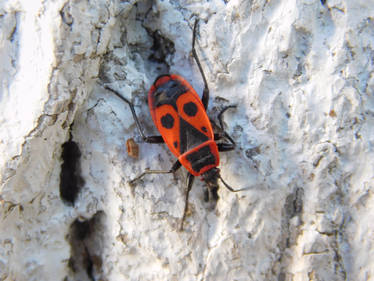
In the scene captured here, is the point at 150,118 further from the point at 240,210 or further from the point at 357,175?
the point at 357,175

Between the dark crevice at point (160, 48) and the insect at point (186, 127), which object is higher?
the dark crevice at point (160, 48)

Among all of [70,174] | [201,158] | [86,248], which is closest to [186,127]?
[201,158]

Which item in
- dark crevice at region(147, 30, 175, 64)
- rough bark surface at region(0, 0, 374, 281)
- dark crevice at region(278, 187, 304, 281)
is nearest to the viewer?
rough bark surface at region(0, 0, 374, 281)

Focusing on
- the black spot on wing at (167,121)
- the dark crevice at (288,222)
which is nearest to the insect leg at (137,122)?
the black spot on wing at (167,121)

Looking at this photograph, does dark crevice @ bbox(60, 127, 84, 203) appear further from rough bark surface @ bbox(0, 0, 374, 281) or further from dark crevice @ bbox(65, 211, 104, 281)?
dark crevice @ bbox(65, 211, 104, 281)

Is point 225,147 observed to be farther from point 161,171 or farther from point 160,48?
point 160,48

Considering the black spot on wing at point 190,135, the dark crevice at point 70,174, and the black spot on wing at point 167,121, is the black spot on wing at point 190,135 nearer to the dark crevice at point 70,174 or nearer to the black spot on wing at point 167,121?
the black spot on wing at point 167,121

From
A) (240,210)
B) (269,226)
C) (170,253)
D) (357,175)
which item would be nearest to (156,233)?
(170,253)

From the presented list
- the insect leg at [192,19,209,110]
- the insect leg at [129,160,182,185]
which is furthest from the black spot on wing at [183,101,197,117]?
the insect leg at [129,160,182,185]
